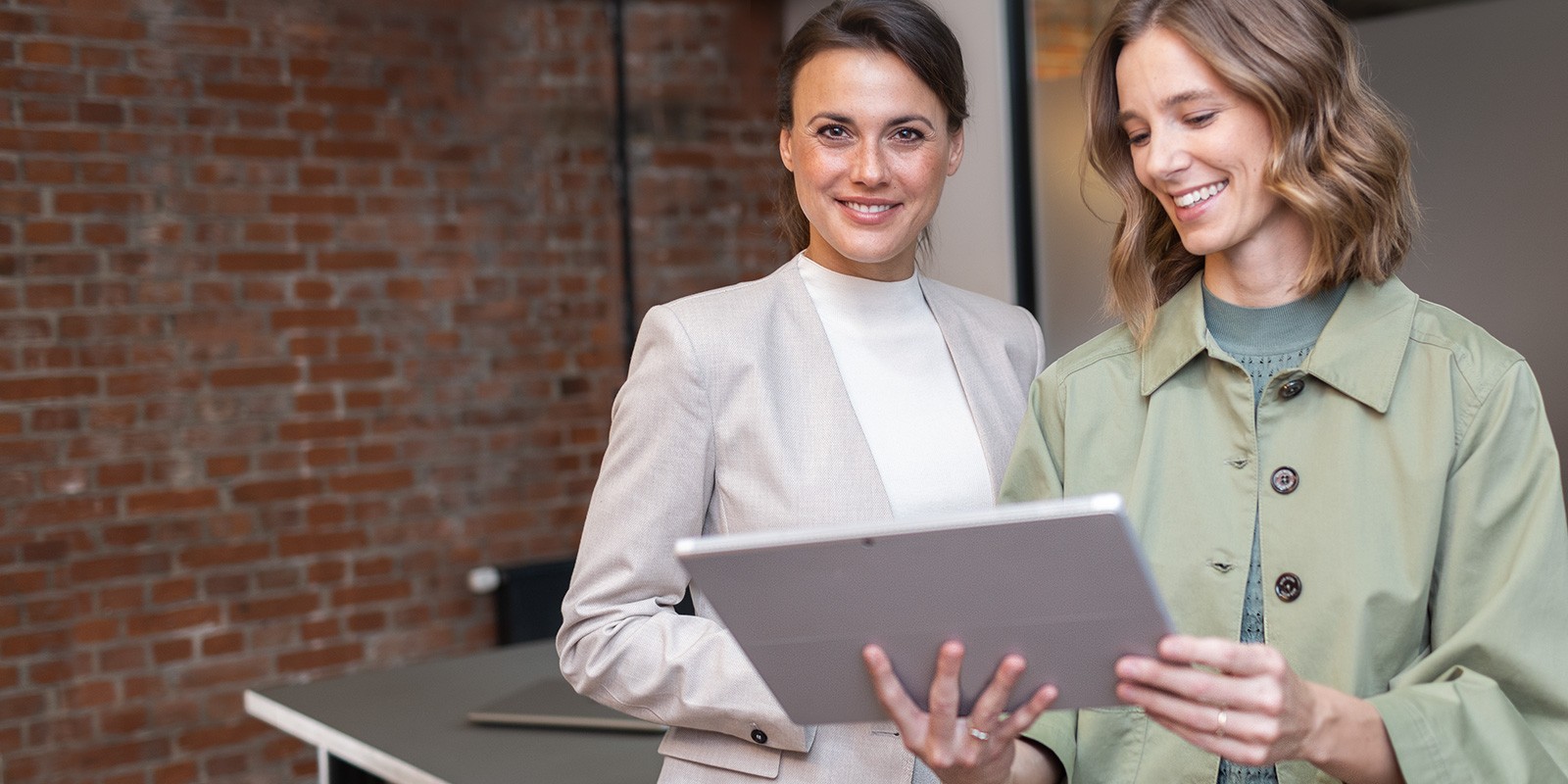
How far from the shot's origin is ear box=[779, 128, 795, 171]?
1905mm

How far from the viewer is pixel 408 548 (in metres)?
4.60

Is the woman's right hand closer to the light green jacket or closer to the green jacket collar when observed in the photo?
the light green jacket

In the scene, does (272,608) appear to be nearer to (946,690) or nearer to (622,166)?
(622,166)

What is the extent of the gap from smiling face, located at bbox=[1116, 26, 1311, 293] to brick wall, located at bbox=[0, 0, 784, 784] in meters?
3.47

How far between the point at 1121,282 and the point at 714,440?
Result: 0.52 m

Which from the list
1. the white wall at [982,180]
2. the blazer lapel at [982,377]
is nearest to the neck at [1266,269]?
the blazer lapel at [982,377]

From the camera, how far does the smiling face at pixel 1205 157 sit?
4.55ft

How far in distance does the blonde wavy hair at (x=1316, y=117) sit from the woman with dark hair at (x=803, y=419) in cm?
36

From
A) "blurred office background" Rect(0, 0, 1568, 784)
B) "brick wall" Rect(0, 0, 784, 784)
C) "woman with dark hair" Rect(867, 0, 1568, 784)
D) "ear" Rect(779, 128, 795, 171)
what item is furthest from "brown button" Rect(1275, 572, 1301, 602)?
"brick wall" Rect(0, 0, 784, 784)

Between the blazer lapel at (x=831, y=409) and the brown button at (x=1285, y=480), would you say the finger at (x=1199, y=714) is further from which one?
the blazer lapel at (x=831, y=409)

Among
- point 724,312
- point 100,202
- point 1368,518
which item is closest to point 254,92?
point 100,202

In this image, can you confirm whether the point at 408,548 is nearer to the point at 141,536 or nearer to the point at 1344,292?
the point at 141,536

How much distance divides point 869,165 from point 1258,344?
520mm

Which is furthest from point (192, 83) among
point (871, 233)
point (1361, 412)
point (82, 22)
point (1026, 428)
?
point (1361, 412)
